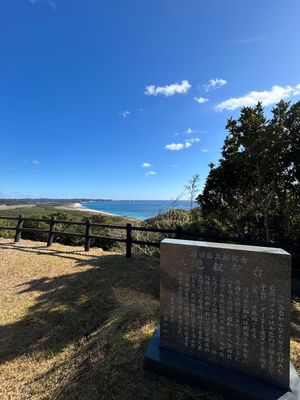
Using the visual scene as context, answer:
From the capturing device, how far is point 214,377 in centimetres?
248

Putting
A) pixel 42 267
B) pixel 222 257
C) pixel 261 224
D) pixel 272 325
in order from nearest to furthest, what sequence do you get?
pixel 272 325
pixel 222 257
pixel 42 267
pixel 261 224

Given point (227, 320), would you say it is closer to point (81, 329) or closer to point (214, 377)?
point (214, 377)

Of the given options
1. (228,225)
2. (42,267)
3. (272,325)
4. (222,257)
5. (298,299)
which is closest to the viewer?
(272,325)

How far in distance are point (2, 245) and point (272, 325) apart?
10.8 meters

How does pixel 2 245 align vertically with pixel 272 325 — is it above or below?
below

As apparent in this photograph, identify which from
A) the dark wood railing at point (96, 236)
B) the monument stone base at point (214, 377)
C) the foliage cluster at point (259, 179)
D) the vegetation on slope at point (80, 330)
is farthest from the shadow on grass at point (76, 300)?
the foliage cluster at point (259, 179)

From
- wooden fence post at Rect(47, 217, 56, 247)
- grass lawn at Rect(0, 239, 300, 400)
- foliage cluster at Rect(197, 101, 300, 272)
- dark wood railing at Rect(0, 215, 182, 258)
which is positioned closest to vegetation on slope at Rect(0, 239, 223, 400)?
grass lawn at Rect(0, 239, 300, 400)

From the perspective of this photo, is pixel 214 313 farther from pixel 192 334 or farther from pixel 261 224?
pixel 261 224

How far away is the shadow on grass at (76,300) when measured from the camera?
13.7ft

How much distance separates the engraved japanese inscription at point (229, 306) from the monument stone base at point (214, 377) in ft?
0.21

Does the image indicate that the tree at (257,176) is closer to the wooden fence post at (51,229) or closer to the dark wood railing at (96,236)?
the dark wood railing at (96,236)

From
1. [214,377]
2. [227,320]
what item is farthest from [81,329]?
[227,320]

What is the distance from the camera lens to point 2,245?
1031 centimetres

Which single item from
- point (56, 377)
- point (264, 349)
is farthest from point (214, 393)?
point (56, 377)
